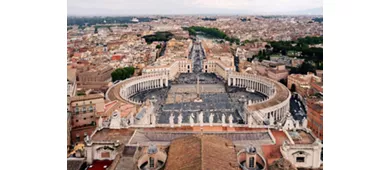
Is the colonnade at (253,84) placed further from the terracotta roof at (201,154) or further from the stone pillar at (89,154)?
the stone pillar at (89,154)

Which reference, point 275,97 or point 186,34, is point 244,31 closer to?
point 186,34

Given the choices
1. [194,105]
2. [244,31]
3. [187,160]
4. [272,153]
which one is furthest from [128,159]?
[244,31]

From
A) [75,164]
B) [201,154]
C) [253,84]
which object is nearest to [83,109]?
[75,164]

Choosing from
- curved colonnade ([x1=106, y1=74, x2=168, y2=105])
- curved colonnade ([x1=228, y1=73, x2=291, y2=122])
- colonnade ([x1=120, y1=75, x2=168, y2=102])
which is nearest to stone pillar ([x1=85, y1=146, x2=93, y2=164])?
curved colonnade ([x1=228, y1=73, x2=291, y2=122])

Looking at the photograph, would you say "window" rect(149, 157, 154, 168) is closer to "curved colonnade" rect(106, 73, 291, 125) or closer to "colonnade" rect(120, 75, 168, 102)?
"curved colonnade" rect(106, 73, 291, 125)

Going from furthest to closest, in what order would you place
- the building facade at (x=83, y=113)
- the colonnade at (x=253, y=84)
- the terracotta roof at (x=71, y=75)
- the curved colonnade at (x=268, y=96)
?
the colonnade at (x=253, y=84)
the terracotta roof at (x=71, y=75)
the curved colonnade at (x=268, y=96)
the building facade at (x=83, y=113)

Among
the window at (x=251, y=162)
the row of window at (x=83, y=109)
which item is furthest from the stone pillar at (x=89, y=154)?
the row of window at (x=83, y=109)
